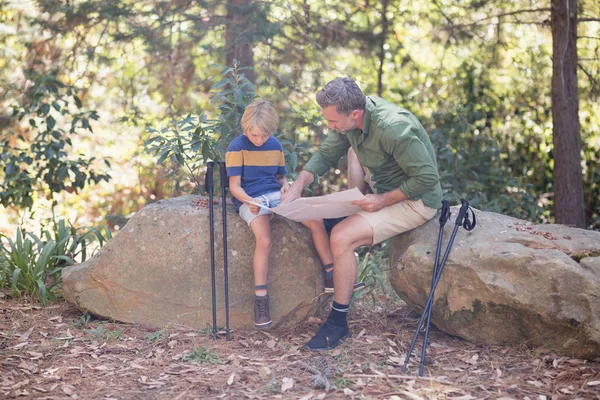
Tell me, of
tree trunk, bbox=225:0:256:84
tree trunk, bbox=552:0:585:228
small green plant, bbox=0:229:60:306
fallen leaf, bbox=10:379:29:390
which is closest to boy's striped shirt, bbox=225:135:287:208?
fallen leaf, bbox=10:379:29:390

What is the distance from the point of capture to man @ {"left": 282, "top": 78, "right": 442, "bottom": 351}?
12.1ft

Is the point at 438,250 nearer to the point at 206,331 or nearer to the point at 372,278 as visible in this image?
the point at 206,331

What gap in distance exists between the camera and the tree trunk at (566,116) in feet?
20.7

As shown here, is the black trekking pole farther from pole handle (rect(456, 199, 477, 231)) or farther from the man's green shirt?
the man's green shirt

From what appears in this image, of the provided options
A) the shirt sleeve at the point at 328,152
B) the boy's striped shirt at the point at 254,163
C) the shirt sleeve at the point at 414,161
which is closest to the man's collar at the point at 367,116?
the shirt sleeve at the point at 414,161

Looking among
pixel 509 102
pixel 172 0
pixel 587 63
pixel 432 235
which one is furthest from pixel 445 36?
pixel 432 235

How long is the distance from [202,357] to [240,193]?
3.18ft

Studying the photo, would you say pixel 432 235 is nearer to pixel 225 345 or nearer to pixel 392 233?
pixel 392 233

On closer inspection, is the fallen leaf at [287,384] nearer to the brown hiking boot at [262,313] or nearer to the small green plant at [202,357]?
the small green plant at [202,357]

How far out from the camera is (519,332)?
3.67 metres

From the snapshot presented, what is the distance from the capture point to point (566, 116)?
21.2 feet

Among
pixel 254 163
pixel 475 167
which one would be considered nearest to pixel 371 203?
pixel 254 163

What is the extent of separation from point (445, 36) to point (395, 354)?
4.40 meters

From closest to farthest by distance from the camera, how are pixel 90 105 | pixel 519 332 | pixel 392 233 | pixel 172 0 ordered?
pixel 519 332 → pixel 392 233 → pixel 172 0 → pixel 90 105
